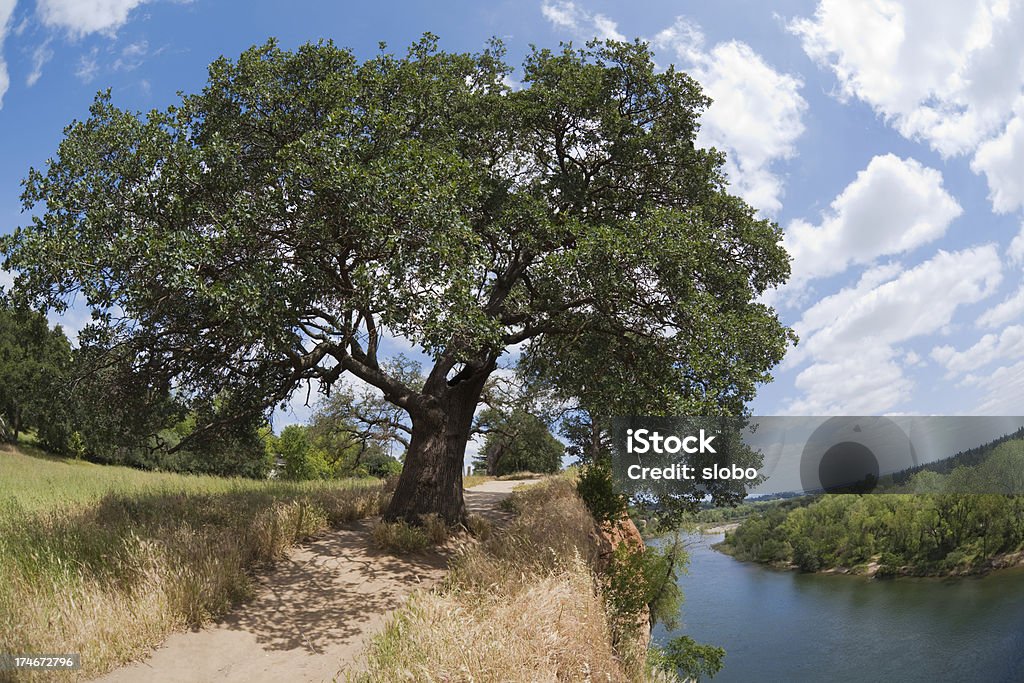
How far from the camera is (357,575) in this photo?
11.2 meters

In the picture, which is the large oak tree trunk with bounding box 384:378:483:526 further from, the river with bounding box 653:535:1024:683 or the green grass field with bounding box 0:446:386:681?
the river with bounding box 653:535:1024:683

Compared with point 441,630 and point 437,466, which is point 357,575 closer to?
point 437,466

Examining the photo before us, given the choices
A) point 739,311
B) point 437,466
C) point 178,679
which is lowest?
point 178,679

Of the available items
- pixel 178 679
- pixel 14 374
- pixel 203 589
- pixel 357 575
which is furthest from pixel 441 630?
pixel 14 374

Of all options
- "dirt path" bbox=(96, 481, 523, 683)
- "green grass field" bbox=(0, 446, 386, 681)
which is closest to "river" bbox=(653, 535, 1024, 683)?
"dirt path" bbox=(96, 481, 523, 683)

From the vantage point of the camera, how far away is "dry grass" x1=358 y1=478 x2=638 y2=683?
568cm

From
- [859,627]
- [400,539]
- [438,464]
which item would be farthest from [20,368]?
[859,627]

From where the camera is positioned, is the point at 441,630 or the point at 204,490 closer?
the point at 441,630

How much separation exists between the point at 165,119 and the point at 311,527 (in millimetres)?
9261

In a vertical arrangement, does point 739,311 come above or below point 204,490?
above

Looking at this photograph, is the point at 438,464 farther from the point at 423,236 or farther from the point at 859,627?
the point at 859,627

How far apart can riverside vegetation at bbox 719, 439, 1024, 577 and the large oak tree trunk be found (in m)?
56.4

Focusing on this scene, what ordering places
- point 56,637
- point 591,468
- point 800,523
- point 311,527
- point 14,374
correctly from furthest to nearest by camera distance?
point 800,523
point 14,374
point 591,468
point 311,527
point 56,637

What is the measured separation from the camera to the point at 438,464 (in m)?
13.9
